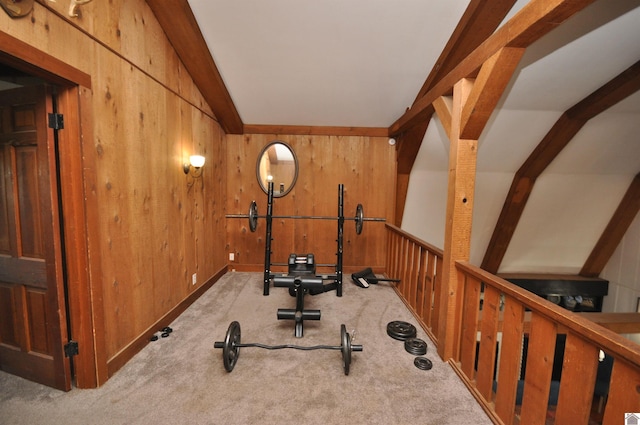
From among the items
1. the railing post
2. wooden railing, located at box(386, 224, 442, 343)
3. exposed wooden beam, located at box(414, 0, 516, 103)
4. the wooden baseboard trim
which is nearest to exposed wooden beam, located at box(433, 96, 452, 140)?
the railing post

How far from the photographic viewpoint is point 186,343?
8.05 feet

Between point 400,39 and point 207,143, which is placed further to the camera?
point 207,143

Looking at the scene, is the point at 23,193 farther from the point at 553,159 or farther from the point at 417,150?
the point at 553,159

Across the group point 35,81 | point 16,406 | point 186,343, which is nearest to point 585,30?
point 35,81

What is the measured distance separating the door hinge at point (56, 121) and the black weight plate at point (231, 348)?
1.72 meters

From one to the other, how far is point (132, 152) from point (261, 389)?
6.77 ft

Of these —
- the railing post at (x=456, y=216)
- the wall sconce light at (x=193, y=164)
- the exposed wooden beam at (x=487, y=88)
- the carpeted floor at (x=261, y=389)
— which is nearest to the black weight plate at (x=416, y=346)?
the carpeted floor at (x=261, y=389)

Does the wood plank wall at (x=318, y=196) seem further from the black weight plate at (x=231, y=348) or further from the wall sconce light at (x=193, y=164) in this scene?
the black weight plate at (x=231, y=348)

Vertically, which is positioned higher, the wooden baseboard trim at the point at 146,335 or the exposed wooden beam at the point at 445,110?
the exposed wooden beam at the point at 445,110

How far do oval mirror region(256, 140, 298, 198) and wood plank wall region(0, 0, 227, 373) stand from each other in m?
1.24

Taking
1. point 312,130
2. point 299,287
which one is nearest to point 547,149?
point 312,130

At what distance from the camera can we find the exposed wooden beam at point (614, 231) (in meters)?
4.08

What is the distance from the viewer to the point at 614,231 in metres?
4.42

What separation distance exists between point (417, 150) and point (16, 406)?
4564 mm
